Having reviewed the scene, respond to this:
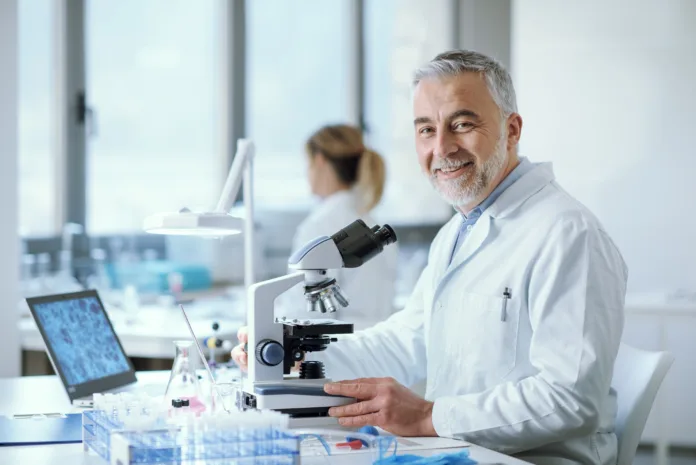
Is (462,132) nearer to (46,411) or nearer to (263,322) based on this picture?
(263,322)

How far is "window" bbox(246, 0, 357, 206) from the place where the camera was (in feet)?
18.2

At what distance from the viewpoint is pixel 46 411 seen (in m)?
2.09

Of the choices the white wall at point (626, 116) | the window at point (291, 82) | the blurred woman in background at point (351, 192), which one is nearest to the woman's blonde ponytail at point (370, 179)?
the blurred woman in background at point (351, 192)

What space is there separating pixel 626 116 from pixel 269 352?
2903 millimetres

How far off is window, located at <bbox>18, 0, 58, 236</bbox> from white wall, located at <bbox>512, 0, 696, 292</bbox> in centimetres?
241

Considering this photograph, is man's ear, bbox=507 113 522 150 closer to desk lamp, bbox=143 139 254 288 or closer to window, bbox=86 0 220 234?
desk lamp, bbox=143 139 254 288

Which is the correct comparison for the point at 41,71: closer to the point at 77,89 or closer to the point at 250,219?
the point at 77,89

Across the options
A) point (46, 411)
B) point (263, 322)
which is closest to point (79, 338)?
point (46, 411)

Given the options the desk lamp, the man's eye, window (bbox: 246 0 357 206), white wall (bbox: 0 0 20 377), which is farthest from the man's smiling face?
window (bbox: 246 0 357 206)

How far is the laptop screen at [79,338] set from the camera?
224cm

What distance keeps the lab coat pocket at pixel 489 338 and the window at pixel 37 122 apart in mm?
2949

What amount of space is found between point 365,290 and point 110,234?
1.72 m

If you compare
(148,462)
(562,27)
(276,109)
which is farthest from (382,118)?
(148,462)

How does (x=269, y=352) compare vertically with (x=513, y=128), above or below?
below
